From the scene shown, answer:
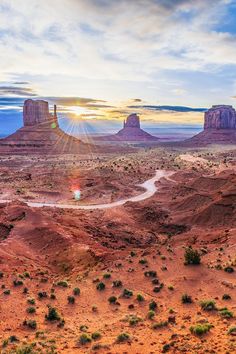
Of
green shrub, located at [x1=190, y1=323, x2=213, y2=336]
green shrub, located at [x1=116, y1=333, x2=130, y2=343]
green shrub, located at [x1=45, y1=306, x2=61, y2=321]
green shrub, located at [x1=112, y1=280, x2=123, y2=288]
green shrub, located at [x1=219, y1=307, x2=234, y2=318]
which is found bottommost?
green shrub, located at [x1=112, y1=280, x2=123, y2=288]

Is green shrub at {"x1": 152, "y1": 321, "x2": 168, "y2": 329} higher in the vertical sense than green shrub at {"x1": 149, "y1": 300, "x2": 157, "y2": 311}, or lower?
higher

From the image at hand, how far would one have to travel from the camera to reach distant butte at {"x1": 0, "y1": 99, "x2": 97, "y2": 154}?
151125 millimetres

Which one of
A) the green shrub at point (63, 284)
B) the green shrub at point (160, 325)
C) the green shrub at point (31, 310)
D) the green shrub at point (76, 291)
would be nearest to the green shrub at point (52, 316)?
the green shrub at point (31, 310)

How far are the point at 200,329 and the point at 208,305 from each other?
9.89 feet

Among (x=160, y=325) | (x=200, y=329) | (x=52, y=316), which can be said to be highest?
(x=200, y=329)

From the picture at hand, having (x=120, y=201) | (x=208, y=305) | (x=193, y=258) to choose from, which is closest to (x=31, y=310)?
(x=208, y=305)

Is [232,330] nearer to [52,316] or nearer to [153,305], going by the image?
[153,305]

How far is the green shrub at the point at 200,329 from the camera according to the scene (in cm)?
1416

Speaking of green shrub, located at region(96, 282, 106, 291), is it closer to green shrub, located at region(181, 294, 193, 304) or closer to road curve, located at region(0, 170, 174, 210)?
green shrub, located at region(181, 294, 193, 304)

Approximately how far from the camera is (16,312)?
58.2ft

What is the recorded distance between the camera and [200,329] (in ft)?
46.6

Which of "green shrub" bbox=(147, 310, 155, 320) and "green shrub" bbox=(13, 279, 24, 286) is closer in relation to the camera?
"green shrub" bbox=(147, 310, 155, 320)

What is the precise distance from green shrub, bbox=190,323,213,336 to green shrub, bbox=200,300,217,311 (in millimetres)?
2282

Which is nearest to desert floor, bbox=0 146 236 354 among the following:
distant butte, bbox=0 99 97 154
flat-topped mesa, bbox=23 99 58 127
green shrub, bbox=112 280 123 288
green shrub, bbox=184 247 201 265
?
green shrub, bbox=112 280 123 288
